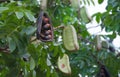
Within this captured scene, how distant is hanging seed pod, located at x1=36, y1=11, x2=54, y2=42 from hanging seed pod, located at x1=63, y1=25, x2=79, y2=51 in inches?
4.6

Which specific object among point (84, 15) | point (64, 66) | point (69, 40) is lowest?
point (64, 66)

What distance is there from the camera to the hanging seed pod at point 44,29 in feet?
6.60

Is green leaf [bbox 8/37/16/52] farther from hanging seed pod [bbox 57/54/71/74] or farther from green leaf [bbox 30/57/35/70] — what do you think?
hanging seed pod [bbox 57/54/71/74]

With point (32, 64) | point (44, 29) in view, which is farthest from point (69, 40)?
point (32, 64)

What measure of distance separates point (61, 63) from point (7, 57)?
35 centimetres

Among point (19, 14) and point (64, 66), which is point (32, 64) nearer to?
point (64, 66)

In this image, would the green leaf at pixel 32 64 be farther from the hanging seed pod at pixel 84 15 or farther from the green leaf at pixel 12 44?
the hanging seed pod at pixel 84 15

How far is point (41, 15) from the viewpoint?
6.68ft

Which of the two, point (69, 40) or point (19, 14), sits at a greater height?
point (19, 14)

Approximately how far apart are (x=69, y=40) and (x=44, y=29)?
0.17m

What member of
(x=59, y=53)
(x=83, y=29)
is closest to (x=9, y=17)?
(x=59, y=53)

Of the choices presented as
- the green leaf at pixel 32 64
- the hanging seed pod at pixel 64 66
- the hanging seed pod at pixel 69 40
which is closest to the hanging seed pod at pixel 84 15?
the hanging seed pod at pixel 69 40

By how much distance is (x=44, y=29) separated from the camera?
2.05 meters

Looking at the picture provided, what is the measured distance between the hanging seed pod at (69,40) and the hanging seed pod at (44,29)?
117 millimetres
